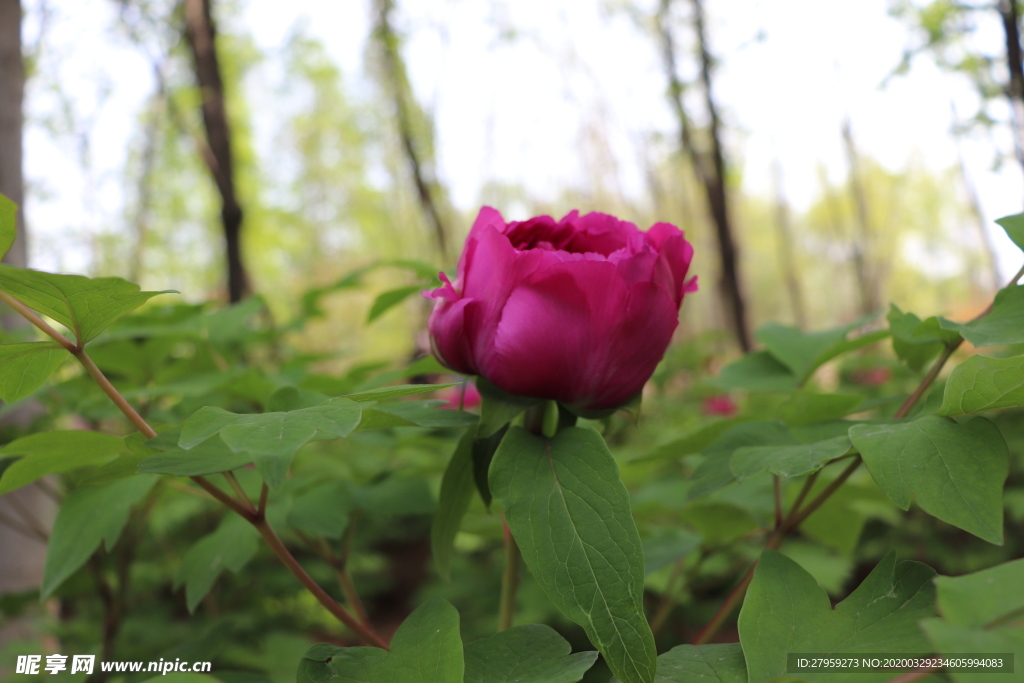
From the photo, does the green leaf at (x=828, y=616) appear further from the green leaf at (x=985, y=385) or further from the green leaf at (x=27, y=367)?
the green leaf at (x=27, y=367)

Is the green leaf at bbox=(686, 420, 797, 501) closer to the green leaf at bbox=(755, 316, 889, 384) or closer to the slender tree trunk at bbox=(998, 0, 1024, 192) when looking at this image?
the green leaf at bbox=(755, 316, 889, 384)

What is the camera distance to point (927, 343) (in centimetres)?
62

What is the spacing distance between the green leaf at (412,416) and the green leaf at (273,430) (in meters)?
0.04

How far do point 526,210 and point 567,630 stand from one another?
17080 millimetres

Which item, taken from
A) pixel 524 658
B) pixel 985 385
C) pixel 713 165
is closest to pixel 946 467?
pixel 985 385

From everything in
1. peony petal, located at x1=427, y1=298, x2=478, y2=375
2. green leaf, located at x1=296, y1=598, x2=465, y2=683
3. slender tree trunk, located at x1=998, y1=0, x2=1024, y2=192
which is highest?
slender tree trunk, located at x1=998, y1=0, x2=1024, y2=192

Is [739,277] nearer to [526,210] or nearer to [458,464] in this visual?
[458,464]

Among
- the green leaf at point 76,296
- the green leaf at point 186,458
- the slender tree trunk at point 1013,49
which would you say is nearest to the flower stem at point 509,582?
the green leaf at point 186,458

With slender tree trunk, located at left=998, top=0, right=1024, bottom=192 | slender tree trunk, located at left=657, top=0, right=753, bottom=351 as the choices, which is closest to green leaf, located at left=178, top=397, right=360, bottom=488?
slender tree trunk, located at left=998, top=0, right=1024, bottom=192

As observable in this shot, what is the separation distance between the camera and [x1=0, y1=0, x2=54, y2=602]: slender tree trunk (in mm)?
1211

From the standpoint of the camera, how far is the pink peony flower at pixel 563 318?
0.47 meters

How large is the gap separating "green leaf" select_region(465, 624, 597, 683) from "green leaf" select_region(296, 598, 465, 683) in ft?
0.10

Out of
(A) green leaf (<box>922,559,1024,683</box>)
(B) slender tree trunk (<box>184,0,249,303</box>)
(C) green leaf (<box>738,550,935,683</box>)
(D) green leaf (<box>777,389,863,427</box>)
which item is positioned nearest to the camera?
(A) green leaf (<box>922,559,1024,683</box>)

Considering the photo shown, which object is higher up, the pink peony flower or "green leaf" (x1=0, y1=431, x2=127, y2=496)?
the pink peony flower
